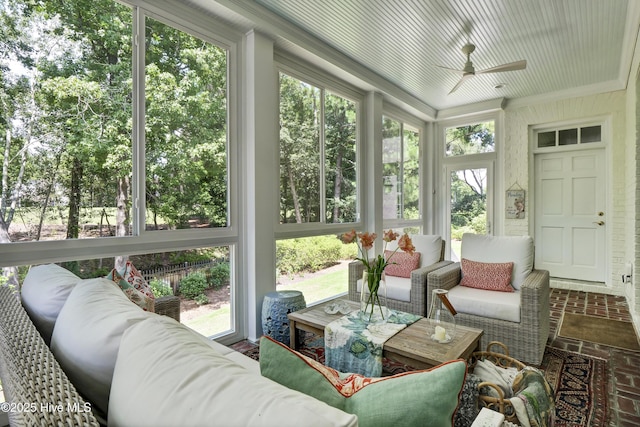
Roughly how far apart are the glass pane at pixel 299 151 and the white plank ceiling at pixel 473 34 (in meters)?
0.55

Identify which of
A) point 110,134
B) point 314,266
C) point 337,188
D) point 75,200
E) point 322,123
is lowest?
point 314,266

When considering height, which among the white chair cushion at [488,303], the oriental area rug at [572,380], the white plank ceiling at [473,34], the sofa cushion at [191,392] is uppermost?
the white plank ceiling at [473,34]

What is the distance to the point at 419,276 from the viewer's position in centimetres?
303

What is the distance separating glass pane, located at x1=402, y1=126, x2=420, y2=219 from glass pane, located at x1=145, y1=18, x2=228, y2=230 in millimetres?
3462

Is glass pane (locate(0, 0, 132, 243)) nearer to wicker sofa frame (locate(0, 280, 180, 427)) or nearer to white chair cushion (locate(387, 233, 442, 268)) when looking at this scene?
wicker sofa frame (locate(0, 280, 180, 427))

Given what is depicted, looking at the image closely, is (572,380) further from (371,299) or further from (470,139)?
(470,139)

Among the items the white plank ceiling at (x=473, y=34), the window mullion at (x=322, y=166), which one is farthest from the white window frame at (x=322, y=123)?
the white plank ceiling at (x=473, y=34)

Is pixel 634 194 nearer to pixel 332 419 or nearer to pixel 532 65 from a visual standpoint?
pixel 532 65

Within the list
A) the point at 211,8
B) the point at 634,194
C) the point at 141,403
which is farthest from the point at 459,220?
the point at 141,403

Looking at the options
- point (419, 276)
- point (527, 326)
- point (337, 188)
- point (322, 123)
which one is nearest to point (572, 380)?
point (527, 326)

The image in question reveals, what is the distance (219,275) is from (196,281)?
0.70ft

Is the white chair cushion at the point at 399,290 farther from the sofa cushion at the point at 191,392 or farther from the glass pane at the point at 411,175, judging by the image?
the sofa cushion at the point at 191,392

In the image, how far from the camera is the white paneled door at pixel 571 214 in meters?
4.67

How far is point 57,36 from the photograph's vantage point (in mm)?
2074
